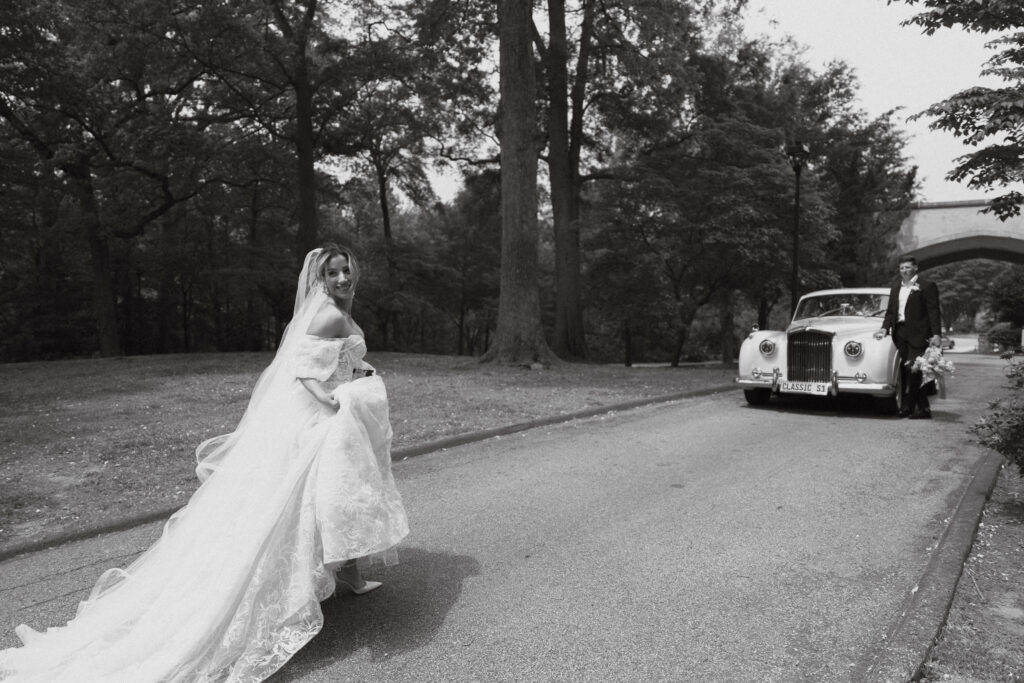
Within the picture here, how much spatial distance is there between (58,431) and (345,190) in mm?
21672

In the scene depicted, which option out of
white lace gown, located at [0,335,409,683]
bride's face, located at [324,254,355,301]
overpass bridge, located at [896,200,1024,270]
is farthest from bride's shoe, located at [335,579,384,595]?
overpass bridge, located at [896,200,1024,270]

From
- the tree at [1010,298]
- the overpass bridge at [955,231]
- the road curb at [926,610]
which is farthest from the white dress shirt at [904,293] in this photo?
the overpass bridge at [955,231]

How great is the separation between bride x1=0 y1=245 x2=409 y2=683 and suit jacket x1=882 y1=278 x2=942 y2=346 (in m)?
8.55

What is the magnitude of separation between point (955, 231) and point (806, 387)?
31.6 m

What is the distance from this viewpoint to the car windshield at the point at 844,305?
11.3 meters

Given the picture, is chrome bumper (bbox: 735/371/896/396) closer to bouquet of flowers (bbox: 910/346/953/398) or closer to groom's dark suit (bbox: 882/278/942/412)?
groom's dark suit (bbox: 882/278/942/412)

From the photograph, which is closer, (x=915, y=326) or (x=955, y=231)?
(x=915, y=326)

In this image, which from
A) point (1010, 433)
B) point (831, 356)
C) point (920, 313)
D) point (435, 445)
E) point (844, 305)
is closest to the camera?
point (1010, 433)

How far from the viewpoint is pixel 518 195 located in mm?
15578

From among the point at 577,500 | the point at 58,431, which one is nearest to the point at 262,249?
the point at 58,431

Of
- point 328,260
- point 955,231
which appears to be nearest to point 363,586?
point 328,260

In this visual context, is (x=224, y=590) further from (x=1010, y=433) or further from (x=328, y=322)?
(x=1010, y=433)

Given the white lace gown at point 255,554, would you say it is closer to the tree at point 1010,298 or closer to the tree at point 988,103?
the tree at point 988,103

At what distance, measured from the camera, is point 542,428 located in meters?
9.09
